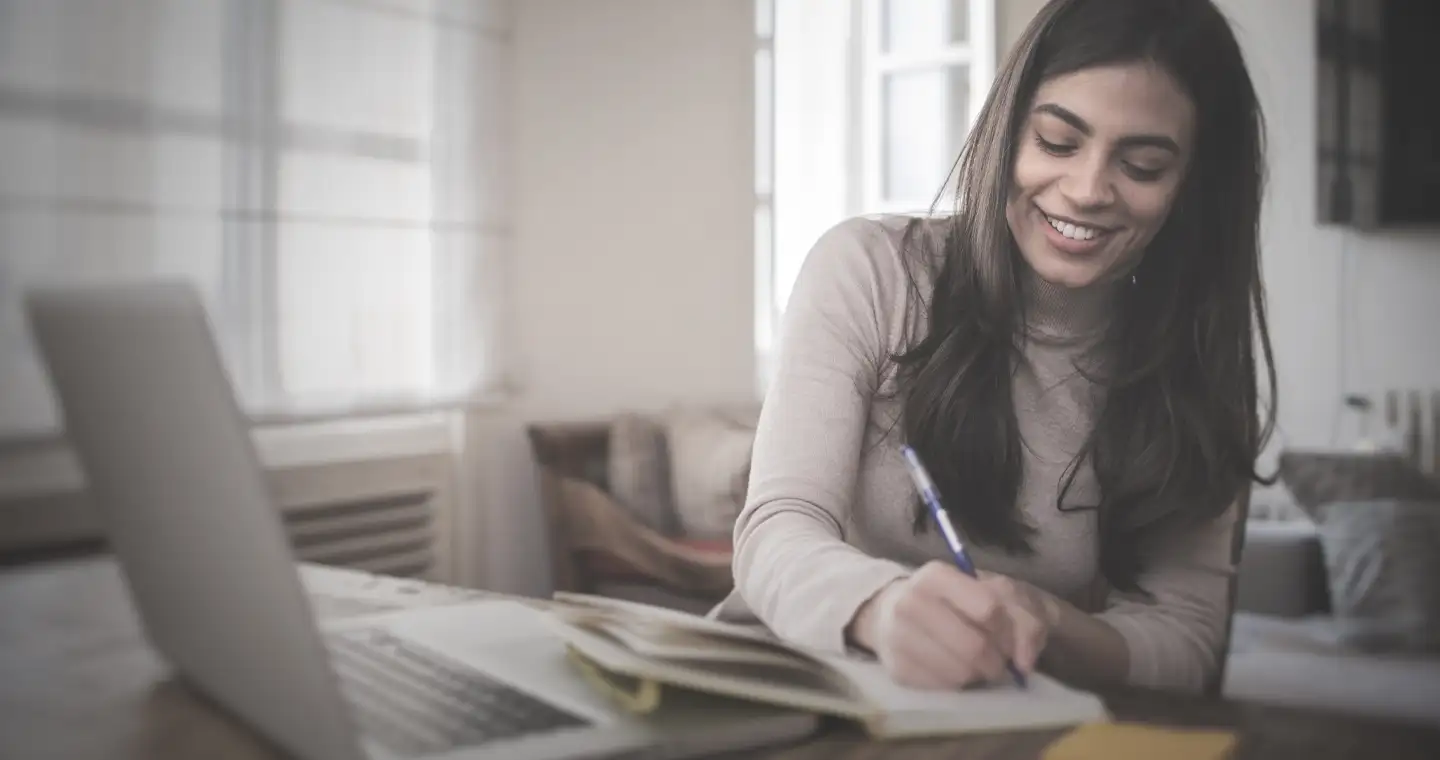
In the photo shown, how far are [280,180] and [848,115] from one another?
15.5 inches

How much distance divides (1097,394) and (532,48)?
0.47m

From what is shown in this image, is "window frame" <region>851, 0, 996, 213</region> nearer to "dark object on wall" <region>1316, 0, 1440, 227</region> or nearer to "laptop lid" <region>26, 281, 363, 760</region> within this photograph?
"dark object on wall" <region>1316, 0, 1440, 227</region>

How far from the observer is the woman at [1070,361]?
710mm

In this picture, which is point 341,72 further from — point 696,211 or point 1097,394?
point 1097,394

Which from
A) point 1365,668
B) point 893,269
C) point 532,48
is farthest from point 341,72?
point 1365,668

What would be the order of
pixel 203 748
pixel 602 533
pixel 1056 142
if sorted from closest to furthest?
pixel 203 748
pixel 1056 142
pixel 602 533

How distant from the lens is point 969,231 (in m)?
0.77

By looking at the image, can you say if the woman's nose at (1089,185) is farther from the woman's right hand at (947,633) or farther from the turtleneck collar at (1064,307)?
the woman's right hand at (947,633)

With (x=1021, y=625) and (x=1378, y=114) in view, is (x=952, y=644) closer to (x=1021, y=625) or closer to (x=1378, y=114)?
(x=1021, y=625)

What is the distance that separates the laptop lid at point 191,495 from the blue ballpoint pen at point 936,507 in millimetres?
339

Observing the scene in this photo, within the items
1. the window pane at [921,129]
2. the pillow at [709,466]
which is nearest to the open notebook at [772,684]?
the pillow at [709,466]

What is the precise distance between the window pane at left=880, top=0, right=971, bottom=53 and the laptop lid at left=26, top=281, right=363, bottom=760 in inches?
21.8

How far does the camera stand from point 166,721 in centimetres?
55

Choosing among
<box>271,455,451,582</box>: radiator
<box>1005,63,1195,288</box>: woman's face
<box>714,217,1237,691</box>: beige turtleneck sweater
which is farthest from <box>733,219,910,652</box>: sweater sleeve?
<box>271,455,451,582</box>: radiator
